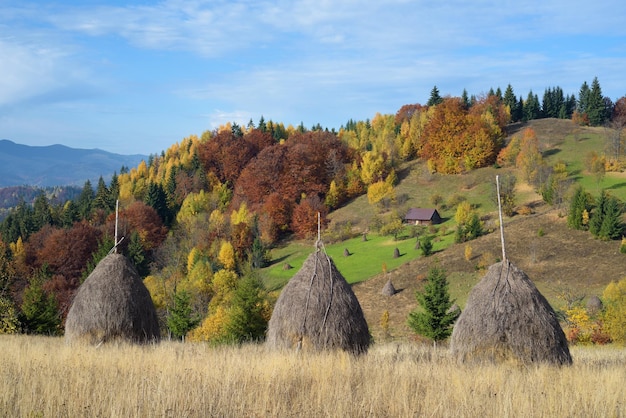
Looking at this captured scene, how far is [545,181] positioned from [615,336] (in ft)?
138

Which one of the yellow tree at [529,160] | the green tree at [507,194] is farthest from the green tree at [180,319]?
the yellow tree at [529,160]

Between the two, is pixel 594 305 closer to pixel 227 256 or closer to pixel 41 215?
pixel 227 256

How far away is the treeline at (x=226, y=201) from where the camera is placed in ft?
205

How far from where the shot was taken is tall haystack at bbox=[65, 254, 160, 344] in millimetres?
14688

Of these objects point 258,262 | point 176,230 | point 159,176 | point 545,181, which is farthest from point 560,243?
point 159,176

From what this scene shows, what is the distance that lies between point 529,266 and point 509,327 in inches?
1400

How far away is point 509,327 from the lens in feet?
37.0

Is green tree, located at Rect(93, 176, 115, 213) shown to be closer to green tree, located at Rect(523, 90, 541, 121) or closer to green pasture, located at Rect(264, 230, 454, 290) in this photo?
green pasture, located at Rect(264, 230, 454, 290)

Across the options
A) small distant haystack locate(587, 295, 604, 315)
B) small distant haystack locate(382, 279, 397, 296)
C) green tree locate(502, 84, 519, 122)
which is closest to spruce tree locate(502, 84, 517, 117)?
green tree locate(502, 84, 519, 122)

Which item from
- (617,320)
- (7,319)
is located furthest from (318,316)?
(617,320)

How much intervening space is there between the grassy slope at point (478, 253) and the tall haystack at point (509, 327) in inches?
909

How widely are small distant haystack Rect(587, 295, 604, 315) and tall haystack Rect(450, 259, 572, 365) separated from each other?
24.9 m

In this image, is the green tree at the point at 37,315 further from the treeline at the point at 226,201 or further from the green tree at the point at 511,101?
the green tree at the point at 511,101

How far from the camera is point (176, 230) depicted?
82.6 meters
